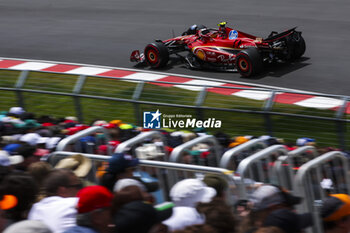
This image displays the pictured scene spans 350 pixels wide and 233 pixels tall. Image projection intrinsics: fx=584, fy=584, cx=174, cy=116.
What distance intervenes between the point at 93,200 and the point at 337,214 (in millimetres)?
1643

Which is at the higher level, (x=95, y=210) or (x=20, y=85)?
(x=20, y=85)

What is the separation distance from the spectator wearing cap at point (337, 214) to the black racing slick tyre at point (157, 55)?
407 inches

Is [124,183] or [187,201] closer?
[187,201]

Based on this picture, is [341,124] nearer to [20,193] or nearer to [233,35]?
[20,193]

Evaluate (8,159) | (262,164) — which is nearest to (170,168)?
(262,164)

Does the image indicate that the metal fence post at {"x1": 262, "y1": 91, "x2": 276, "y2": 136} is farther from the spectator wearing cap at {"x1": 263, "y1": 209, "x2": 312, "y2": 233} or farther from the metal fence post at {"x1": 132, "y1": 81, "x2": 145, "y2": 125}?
the spectator wearing cap at {"x1": 263, "y1": 209, "x2": 312, "y2": 233}

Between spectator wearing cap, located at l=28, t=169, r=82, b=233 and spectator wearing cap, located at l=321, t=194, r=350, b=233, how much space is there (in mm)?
1730

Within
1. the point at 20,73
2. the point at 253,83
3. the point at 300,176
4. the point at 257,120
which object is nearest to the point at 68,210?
the point at 300,176

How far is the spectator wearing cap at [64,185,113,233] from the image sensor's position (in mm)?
3920

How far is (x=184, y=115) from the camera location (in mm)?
8812

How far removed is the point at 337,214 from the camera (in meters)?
3.91

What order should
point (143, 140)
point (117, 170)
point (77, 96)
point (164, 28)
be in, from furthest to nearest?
point (164, 28) < point (77, 96) < point (143, 140) < point (117, 170)

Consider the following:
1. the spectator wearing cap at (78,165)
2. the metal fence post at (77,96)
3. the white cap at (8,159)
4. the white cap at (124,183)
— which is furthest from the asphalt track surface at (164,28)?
the white cap at (124,183)

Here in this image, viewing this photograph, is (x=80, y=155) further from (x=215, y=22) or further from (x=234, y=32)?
(x=215, y=22)
